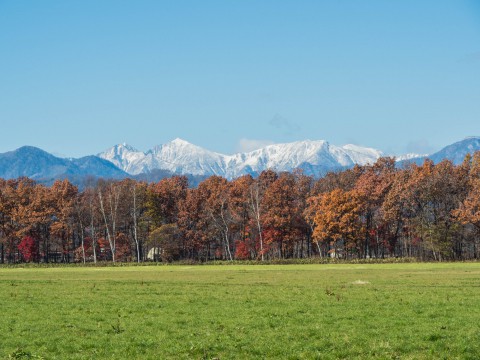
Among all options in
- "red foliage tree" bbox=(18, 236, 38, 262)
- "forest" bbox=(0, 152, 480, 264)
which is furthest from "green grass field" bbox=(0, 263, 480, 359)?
"red foliage tree" bbox=(18, 236, 38, 262)

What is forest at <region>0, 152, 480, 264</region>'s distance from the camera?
109250 millimetres

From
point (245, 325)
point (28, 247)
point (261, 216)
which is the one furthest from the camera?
point (28, 247)

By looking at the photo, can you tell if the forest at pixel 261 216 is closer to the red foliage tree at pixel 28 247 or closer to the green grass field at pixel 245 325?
the red foliage tree at pixel 28 247

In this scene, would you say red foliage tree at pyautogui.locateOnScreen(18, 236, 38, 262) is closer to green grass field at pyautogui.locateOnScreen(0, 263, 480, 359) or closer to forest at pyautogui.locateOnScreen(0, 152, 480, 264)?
forest at pyautogui.locateOnScreen(0, 152, 480, 264)

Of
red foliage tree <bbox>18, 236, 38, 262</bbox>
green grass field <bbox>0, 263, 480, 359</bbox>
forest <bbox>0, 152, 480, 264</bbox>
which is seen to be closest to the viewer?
green grass field <bbox>0, 263, 480, 359</bbox>

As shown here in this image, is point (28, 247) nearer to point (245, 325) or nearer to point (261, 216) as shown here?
point (261, 216)

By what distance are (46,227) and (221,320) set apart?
4378 inches

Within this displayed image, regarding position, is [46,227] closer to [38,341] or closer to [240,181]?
[240,181]

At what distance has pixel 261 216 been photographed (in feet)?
397

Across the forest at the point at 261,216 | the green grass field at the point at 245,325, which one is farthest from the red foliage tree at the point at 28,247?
the green grass field at the point at 245,325

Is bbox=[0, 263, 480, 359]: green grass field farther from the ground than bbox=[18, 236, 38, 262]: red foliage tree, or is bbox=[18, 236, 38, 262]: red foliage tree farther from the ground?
bbox=[18, 236, 38, 262]: red foliage tree

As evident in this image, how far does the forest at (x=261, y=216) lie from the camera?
109 m

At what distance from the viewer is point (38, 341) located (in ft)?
72.0

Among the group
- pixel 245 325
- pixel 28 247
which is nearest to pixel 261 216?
pixel 28 247
